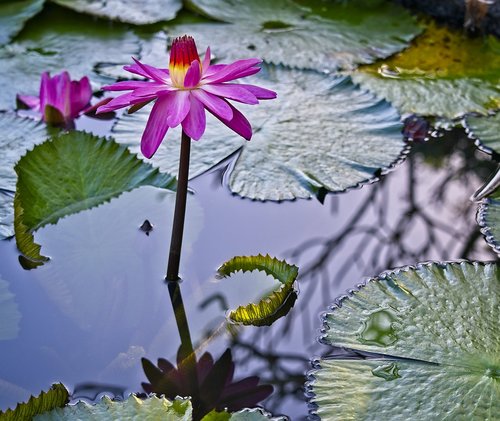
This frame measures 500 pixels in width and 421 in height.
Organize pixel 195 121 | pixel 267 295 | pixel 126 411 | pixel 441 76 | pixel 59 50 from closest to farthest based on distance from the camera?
pixel 126 411
pixel 195 121
pixel 267 295
pixel 441 76
pixel 59 50

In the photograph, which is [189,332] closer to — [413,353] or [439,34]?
[413,353]

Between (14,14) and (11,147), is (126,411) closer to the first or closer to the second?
(11,147)

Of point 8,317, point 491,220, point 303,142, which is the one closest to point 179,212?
point 8,317

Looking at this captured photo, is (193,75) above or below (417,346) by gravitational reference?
above

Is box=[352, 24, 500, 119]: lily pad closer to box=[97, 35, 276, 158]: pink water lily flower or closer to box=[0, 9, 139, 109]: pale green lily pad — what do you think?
box=[0, 9, 139, 109]: pale green lily pad

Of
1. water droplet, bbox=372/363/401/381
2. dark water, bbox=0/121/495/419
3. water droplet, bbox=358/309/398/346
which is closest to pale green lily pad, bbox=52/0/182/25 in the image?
dark water, bbox=0/121/495/419

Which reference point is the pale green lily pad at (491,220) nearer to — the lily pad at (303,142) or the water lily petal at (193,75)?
the lily pad at (303,142)

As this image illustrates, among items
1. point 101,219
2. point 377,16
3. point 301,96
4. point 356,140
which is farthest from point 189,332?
point 377,16

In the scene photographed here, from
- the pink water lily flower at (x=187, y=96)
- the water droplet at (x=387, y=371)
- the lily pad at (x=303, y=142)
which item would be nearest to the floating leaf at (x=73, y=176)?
the lily pad at (x=303, y=142)
